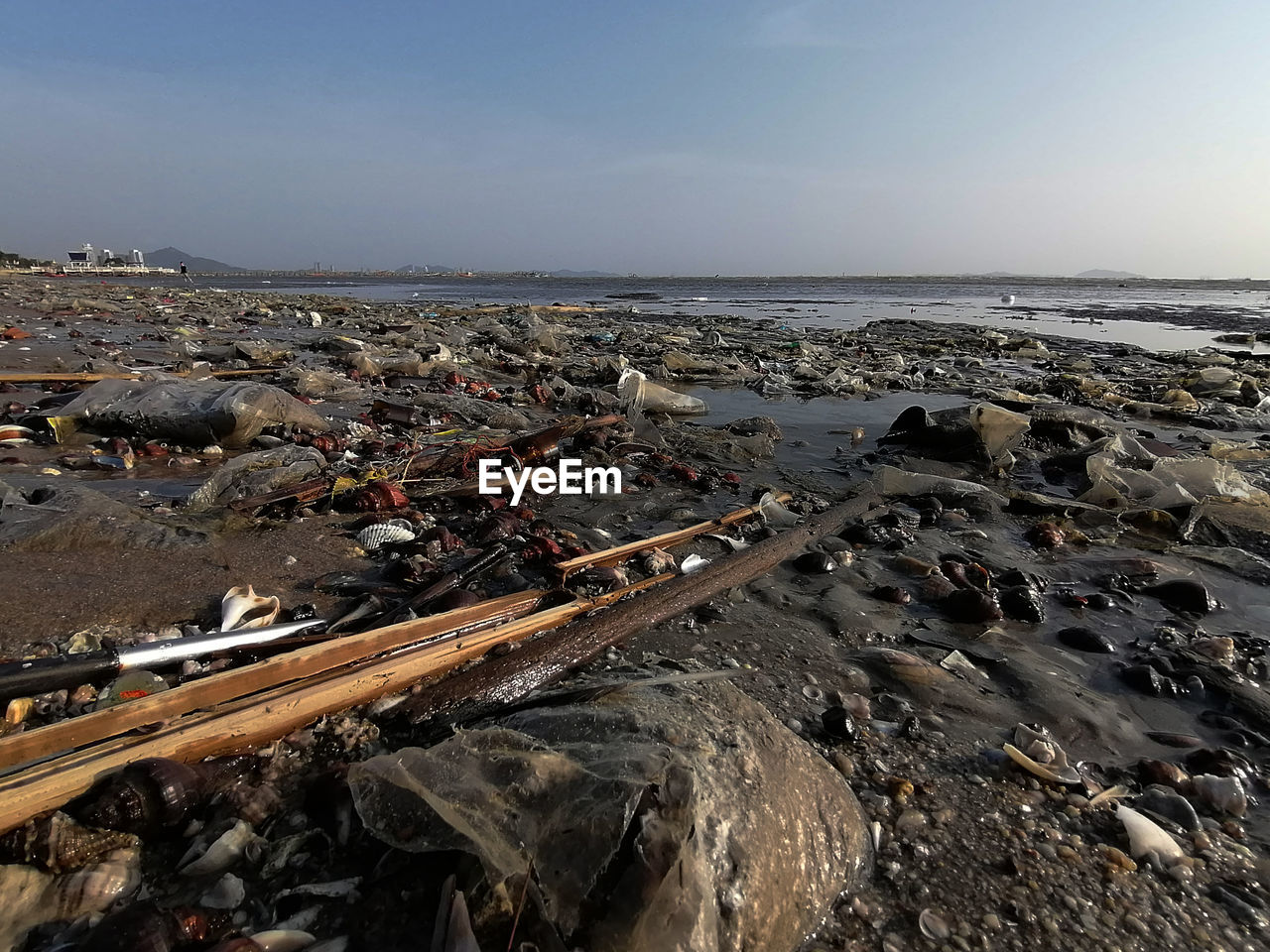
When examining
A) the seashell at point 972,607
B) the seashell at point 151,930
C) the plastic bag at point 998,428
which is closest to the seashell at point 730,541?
the seashell at point 972,607

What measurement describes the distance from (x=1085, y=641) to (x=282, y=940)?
11.8ft

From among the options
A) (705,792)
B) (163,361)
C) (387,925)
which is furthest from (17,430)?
(705,792)

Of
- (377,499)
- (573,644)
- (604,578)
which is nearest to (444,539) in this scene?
(377,499)

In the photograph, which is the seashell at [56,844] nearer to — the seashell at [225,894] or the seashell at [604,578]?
the seashell at [225,894]

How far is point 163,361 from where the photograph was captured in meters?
9.88

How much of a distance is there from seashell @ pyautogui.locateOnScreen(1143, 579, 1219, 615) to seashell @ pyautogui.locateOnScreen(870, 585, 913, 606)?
1.51m

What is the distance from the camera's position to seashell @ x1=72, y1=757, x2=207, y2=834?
1.71m

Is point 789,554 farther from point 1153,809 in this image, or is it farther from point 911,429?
point 911,429

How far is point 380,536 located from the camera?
12.8 ft

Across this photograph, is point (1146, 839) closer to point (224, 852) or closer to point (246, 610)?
point (224, 852)

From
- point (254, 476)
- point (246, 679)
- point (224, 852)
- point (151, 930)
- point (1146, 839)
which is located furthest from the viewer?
point (254, 476)

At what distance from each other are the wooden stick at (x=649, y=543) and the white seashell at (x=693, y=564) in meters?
0.27

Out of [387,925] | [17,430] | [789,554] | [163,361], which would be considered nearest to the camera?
[387,925]

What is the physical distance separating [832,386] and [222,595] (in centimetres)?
974
